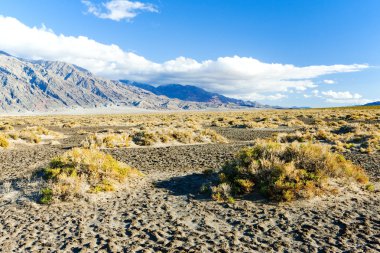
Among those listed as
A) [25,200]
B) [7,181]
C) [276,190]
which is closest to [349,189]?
[276,190]

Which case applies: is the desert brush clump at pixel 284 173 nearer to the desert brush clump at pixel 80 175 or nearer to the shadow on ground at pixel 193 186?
the shadow on ground at pixel 193 186

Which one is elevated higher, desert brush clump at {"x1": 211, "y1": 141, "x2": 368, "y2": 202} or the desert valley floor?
desert brush clump at {"x1": 211, "y1": 141, "x2": 368, "y2": 202}

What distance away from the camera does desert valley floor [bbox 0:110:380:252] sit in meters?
8.96

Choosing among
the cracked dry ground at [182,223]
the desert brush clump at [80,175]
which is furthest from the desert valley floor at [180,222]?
the desert brush clump at [80,175]

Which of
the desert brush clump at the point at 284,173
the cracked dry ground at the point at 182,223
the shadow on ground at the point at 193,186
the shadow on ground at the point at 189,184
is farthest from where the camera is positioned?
the shadow on ground at the point at 189,184

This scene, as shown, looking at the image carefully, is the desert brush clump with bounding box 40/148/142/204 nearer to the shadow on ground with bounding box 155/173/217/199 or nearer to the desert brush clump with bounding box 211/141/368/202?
the shadow on ground with bounding box 155/173/217/199

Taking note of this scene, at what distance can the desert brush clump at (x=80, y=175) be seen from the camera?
12.8 meters

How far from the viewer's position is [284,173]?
12.7 meters

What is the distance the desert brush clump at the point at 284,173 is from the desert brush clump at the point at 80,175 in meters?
4.42

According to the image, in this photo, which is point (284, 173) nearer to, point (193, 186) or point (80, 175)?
point (193, 186)

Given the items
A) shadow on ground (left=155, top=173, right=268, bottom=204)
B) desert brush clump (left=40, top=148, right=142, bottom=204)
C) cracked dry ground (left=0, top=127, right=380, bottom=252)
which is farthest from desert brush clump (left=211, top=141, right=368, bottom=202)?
desert brush clump (left=40, top=148, right=142, bottom=204)

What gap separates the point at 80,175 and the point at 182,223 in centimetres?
564

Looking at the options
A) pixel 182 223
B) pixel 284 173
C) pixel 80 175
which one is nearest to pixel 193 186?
pixel 284 173

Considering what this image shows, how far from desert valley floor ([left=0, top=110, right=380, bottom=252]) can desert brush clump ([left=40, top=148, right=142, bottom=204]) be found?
16.5 inches
